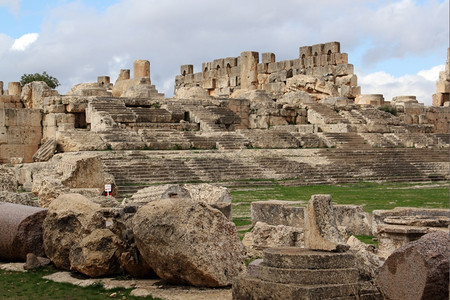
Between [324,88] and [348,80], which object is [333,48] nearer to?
[348,80]

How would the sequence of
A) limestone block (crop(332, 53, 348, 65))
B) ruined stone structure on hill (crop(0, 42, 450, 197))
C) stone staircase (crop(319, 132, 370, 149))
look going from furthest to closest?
limestone block (crop(332, 53, 348, 65)) → stone staircase (crop(319, 132, 370, 149)) → ruined stone structure on hill (crop(0, 42, 450, 197))

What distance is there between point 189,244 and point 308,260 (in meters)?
1.57

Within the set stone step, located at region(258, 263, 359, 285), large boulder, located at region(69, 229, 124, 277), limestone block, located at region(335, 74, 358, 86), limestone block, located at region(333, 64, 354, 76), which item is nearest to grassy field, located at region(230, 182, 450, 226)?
large boulder, located at region(69, 229, 124, 277)

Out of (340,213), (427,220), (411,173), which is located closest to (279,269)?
(427,220)

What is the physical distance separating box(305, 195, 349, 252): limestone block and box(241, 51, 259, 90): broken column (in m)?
37.9

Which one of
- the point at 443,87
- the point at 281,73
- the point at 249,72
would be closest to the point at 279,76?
the point at 281,73

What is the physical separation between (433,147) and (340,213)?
61.5 ft

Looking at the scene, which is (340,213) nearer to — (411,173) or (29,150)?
(411,173)

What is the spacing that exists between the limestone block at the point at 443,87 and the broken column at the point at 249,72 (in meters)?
11.4

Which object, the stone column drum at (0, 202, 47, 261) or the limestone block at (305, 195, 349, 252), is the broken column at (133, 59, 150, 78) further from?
the limestone block at (305, 195, 349, 252)

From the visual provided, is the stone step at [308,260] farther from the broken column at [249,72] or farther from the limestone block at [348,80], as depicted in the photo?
the broken column at [249,72]

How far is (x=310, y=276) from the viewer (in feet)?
22.1

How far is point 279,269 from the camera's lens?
684cm

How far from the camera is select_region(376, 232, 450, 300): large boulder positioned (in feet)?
19.8
